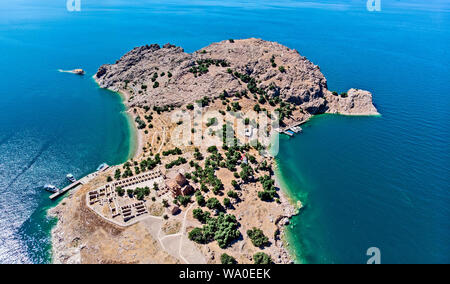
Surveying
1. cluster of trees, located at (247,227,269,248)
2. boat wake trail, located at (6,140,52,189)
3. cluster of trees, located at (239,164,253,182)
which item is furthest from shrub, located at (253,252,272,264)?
boat wake trail, located at (6,140,52,189)

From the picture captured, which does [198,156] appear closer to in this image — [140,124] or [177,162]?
[177,162]

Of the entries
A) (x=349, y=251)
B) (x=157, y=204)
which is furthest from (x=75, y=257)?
(x=349, y=251)

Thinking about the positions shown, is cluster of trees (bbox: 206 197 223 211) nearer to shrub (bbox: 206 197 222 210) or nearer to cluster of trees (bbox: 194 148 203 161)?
shrub (bbox: 206 197 222 210)

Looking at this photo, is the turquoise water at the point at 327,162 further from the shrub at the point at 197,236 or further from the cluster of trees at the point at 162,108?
the shrub at the point at 197,236
